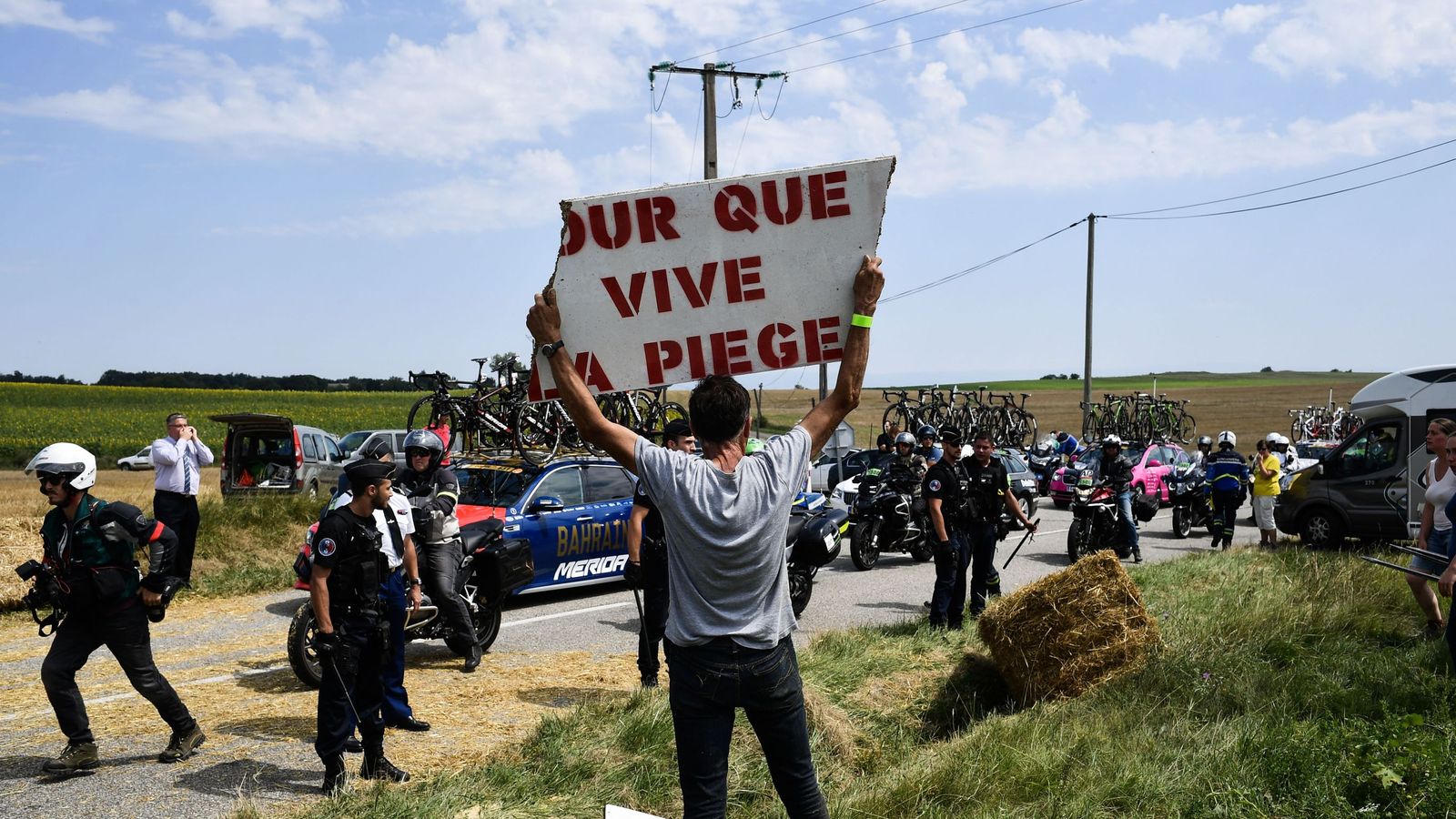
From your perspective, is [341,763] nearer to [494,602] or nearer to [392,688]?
[392,688]

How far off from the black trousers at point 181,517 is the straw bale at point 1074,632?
8.94 metres

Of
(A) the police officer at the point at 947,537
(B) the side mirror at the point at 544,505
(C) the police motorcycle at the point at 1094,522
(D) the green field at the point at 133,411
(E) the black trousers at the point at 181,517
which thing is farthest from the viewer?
(D) the green field at the point at 133,411

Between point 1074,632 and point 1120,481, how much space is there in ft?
30.5

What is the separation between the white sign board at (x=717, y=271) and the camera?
12.6 ft

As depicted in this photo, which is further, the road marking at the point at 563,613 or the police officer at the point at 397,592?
the road marking at the point at 563,613

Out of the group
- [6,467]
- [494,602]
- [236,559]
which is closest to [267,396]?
[6,467]

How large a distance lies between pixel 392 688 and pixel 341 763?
1256 mm

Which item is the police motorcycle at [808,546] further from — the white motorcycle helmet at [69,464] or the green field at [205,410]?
the green field at [205,410]

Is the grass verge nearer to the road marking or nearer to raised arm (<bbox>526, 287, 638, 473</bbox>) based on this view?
raised arm (<bbox>526, 287, 638, 473</bbox>)

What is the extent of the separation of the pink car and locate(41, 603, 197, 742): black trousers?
15.4 m

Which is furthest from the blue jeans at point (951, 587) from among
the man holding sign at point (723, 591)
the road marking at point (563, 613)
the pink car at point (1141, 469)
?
the pink car at point (1141, 469)

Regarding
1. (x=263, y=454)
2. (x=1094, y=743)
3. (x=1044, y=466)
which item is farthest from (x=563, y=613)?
(x=1044, y=466)

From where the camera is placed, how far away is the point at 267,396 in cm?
7244

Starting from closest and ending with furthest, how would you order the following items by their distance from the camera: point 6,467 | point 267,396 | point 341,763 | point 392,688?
1. point 341,763
2. point 392,688
3. point 6,467
4. point 267,396
